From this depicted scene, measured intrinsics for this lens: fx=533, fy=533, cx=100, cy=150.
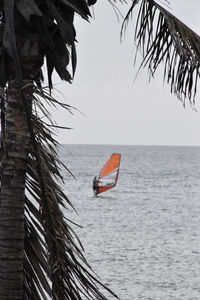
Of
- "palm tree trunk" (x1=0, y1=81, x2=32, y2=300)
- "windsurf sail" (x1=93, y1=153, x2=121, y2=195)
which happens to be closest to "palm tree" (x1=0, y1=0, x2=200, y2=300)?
"palm tree trunk" (x1=0, y1=81, x2=32, y2=300)

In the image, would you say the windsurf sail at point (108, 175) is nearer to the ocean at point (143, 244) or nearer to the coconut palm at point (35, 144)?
the ocean at point (143, 244)

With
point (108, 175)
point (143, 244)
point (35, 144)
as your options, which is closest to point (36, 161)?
point (35, 144)

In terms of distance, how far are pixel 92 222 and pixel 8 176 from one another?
3146 cm

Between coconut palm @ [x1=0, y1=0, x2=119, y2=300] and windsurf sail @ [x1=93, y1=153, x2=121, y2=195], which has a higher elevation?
coconut palm @ [x1=0, y1=0, x2=119, y2=300]

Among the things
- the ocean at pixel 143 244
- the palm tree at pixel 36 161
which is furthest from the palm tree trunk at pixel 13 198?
the ocean at pixel 143 244

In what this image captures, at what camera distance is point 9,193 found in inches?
129

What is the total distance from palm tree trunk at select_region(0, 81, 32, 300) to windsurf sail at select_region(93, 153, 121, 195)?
148ft

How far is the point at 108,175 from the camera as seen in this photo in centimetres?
5075

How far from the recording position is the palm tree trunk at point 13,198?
3.25 meters

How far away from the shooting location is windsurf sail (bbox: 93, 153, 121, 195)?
161 feet

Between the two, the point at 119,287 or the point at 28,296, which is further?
the point at 119,287

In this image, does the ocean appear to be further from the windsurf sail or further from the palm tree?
the palm tree

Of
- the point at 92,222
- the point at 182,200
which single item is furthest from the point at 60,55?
the point at 182,200

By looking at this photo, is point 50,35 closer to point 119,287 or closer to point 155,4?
point 155,4
